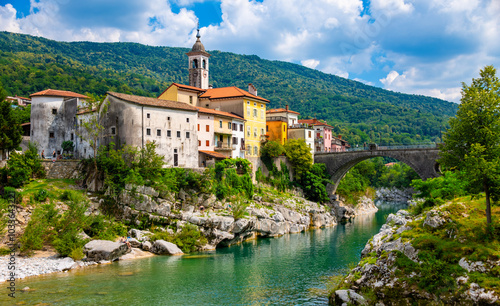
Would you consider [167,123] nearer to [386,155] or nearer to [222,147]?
[222,147]

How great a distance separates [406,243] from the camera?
82.4 ft

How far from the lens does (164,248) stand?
40.7 meters

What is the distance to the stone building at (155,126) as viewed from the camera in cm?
4875

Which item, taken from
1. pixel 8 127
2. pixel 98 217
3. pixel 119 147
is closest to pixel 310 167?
pixel 119 147

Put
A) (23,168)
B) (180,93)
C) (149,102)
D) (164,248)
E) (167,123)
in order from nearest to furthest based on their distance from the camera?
(164,248) → (23,168) → (149,102) → (167,123) → (180,93)

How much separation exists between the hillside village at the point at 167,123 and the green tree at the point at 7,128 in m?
6.86

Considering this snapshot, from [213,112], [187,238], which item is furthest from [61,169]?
[213,112]

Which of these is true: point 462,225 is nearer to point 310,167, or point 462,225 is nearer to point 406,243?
point 406,243

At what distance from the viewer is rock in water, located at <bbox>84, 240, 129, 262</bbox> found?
36719 millimetres

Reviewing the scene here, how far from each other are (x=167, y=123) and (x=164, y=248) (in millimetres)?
16881

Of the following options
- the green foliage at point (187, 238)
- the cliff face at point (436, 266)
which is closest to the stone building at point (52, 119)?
the green foliage at point (187, 238)

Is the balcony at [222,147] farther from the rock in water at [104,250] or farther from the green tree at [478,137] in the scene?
the green tree at [478,137]

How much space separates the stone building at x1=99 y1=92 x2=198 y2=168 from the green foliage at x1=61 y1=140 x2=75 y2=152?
734cm

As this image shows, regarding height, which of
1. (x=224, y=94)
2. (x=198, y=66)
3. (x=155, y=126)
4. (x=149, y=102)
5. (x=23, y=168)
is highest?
(x=198, y=66)
